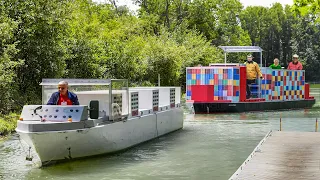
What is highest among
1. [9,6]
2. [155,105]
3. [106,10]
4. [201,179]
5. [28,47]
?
[106,10]

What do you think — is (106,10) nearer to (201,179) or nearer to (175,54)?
(175,54)

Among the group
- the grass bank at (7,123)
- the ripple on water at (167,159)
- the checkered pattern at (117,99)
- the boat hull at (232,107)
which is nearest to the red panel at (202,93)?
the boat hull at (232,107)

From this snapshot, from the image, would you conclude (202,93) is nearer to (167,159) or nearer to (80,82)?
(167,159)

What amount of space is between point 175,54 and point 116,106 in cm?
2695

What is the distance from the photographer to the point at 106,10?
60000 mm

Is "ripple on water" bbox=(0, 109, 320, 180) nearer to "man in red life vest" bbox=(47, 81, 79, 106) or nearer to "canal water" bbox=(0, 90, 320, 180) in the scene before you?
"canal water" bbox=(0, 90, 320, 180)

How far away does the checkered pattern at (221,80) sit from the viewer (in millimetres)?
26953

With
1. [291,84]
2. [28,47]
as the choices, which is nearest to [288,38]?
[291,84]

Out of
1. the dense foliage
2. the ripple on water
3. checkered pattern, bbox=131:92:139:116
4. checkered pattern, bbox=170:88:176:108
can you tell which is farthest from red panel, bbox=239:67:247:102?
checkered pattern, bbox=131:92:139:116

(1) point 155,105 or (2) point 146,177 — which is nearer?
(2) point 146,177

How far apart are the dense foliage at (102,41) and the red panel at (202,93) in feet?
16.9

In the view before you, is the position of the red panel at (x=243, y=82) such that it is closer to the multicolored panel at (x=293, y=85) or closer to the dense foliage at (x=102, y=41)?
the multicolored panel at (x=293, y=85)

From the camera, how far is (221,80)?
88.7ft

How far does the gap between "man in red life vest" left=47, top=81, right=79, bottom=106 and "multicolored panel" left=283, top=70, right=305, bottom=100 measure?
18.5 meters
